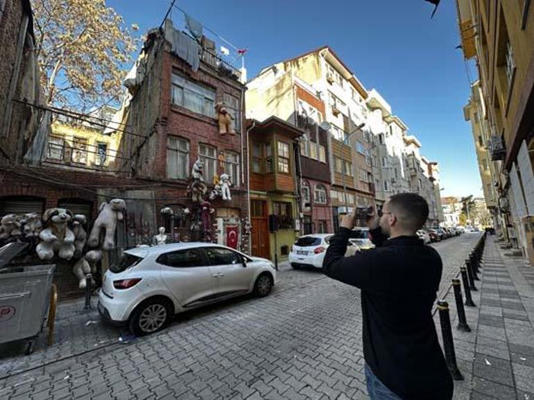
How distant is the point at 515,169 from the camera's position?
886 centimetres

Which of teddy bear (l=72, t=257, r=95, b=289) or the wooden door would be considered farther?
the wooden door

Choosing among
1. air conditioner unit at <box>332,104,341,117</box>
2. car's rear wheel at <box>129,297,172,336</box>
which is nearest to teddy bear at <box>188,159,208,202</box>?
car's rear wheel at <box>129,297,172,336</box>

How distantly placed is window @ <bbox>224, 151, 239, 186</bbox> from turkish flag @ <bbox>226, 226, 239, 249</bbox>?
8.08 ft

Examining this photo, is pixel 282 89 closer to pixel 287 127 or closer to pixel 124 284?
pixel 287 127

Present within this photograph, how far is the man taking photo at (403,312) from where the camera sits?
54.3 inches

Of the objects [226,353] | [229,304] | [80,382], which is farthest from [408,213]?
[229,304]

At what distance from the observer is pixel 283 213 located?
1560cm

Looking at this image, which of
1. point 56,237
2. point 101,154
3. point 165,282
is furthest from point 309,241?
point 101,154

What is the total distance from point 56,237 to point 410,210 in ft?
28.2

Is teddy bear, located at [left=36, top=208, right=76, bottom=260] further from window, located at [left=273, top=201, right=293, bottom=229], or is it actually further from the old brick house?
window, located at [left=273, top=201, right=293, bottom=229]

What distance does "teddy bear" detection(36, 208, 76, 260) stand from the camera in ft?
21.2

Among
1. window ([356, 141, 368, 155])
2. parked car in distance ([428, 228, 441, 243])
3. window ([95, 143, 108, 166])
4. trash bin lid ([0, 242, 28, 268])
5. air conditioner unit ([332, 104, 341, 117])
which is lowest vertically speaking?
parked car in distance ([428, 228, 441, 243])

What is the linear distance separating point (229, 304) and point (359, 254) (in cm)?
548

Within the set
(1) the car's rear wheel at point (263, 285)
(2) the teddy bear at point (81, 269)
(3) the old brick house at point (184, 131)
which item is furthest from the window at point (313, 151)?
(2) the teddy bear at point (81, 269)
